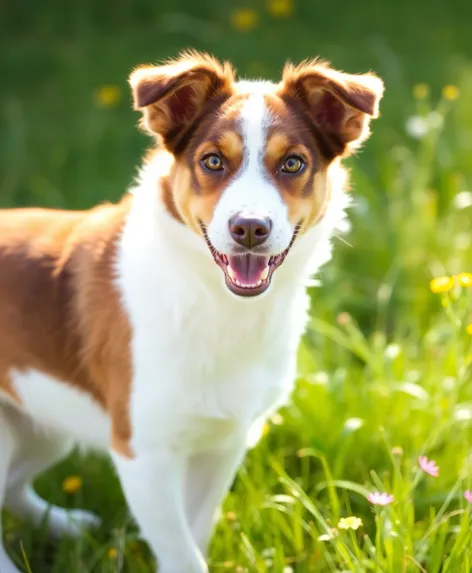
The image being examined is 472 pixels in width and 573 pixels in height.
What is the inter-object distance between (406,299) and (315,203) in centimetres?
202

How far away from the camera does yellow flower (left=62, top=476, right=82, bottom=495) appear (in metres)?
3.59

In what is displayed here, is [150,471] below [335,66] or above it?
below

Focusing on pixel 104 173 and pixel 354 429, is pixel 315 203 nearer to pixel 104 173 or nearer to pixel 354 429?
pixel 354 429

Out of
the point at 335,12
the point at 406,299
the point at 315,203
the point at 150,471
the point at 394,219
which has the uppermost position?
the point at 335,12

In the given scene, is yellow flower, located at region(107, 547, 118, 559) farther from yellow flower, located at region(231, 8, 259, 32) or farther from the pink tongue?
yellow flower, located at region(231, 8, 259, 32)

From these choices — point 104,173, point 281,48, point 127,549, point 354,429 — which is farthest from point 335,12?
point 127,549

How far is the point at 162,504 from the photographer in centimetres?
293

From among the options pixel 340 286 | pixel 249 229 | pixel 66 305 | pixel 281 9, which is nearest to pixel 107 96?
pixel 340 286

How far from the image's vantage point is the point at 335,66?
6957 millimetres

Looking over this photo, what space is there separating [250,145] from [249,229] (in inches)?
11.0

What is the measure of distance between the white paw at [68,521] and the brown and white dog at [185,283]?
0.15 meters

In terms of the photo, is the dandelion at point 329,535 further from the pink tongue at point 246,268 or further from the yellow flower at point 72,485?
the yellow flower at point 72,485

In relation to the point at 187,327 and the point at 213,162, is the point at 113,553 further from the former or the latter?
the point at 213,162

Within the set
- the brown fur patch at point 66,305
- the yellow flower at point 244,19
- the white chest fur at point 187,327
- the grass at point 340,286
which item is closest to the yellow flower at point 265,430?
the grass at point 340,286
